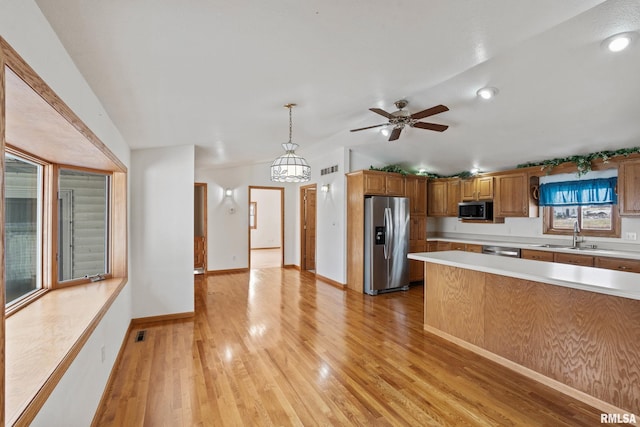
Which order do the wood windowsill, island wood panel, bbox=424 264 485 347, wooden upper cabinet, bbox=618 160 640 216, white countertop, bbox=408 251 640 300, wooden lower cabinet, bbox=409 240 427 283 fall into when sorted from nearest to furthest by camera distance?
1. the wood windowsill
2. white countertop, bbox=408 251 640 300
3. island wood panel, bbox=424 264 485 347
4. wooden upper cabinet, bbox=618 160 640 216
5. wooden lower cabinet, bbox=409 240 427 283

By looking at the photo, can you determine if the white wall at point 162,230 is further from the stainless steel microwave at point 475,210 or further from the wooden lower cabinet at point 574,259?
the wooden lower cabinet at point 574,259

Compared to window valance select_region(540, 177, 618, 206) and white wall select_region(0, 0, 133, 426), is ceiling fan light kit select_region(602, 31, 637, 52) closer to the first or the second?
window valance select_region(540, 177, 618, 206)

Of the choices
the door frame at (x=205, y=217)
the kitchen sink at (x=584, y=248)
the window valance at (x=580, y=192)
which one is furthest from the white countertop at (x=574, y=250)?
the door frame at (x=205, y=217)

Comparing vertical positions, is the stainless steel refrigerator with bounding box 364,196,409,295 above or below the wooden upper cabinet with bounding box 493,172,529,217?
below

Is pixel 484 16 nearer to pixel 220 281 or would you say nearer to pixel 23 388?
pixel 23 388

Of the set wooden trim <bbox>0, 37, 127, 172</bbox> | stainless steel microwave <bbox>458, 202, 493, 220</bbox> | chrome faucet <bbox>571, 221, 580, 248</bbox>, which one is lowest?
chrome faucet <bbox>571, 221, 580, 248</bbox>

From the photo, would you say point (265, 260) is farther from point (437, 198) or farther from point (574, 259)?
point (574, 259)

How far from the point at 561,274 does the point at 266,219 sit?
10039 mm

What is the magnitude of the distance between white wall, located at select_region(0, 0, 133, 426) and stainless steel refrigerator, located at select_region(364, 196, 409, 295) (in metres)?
3.69

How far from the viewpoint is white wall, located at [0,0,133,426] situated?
3.37ft

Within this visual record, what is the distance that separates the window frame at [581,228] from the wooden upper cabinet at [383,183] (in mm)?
2378

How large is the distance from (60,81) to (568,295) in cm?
353

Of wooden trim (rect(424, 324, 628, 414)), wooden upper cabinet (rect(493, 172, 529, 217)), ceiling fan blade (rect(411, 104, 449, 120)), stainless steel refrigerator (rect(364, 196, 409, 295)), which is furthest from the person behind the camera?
stainless steel refrigerator (rect(364, 196, 409, 295))

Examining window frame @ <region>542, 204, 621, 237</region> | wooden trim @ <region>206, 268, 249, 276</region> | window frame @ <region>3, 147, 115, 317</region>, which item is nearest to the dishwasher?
window frame @ <region>542, 204, 621, 237</region>
